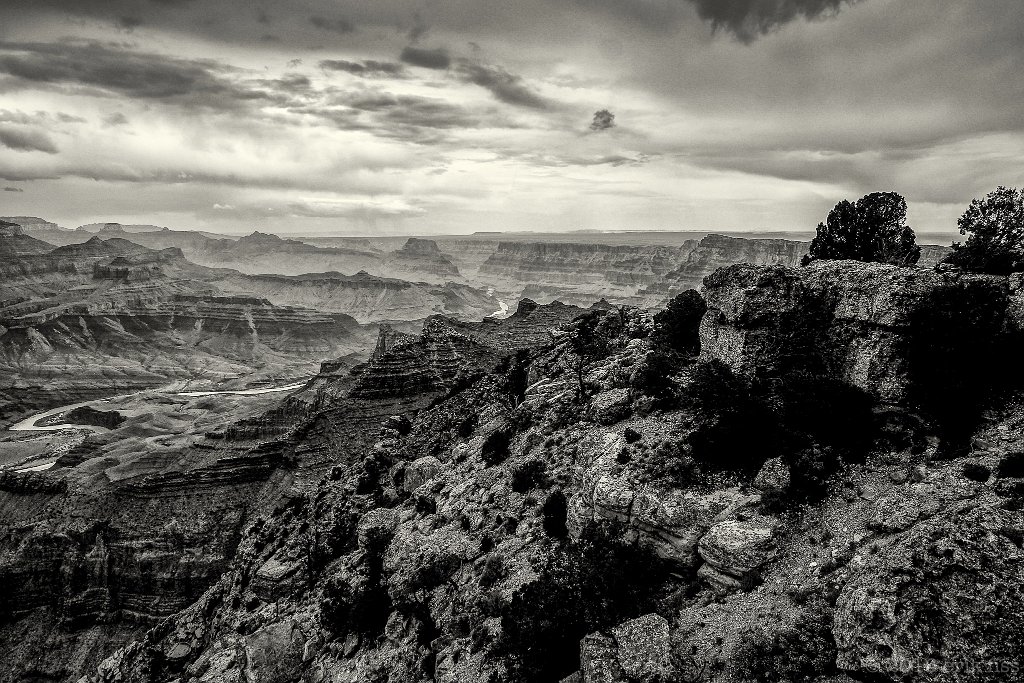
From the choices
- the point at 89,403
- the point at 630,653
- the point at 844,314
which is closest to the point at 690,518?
the point at 630,653

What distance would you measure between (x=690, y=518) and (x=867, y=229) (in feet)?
102

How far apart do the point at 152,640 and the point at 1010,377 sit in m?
47.1

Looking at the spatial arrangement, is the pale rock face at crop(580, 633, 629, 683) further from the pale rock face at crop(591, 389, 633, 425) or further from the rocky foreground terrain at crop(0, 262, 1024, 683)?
the pale rock face at crop(591, 389, 633, 425)

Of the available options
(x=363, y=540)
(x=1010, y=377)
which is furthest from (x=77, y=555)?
(x=1010, y=377)

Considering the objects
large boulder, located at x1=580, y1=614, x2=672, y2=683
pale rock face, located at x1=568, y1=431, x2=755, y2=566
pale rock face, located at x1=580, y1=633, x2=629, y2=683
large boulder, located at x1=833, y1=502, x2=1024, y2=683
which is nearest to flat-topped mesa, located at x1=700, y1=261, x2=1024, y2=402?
pale rock face, located at x1=568, y1=431, x2=755, y2=566

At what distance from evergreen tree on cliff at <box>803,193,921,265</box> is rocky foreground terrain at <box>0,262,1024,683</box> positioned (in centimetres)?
1282

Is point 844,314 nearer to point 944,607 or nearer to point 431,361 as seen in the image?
point 944,607

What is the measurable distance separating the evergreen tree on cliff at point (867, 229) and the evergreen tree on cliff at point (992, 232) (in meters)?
7.76

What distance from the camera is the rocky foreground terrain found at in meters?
15.3

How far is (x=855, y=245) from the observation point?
1646 inches

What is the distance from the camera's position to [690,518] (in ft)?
69.4

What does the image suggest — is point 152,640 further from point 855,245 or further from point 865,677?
point 855,245

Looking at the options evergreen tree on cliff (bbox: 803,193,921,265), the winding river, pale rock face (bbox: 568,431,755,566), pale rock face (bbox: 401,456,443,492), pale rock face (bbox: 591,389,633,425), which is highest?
evergreen tree on cliff (bbox: 803,193,921,265)

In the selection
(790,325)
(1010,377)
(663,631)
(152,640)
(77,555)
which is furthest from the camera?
(77,555)
